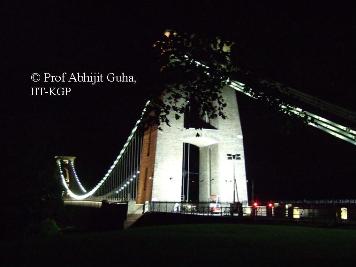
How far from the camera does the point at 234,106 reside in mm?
32000

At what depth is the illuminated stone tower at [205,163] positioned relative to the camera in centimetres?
2991

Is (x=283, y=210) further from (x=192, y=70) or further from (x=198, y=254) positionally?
(x=192, y=70)

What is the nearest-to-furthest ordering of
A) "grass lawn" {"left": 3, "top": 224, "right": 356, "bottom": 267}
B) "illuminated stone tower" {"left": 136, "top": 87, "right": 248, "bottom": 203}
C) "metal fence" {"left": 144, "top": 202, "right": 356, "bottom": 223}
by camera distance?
"grass lawn" {"left": 3, "top": 224, "right": 356, "bottom": 267} → "metal fence" {"left": 144, "top": 202, "right": 356, "bottom": 223} → "illuminated stone tower" {"left": 136, "top": 87, "right": 248, "bottom": 203}

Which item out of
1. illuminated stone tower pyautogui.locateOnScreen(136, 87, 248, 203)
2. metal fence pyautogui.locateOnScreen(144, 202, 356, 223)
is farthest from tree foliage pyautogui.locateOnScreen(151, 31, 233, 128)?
illuminated stone tower pyautogui.locateOnScreen(136, 87, 248, 203)

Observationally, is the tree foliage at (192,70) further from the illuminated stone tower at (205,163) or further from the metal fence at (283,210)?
the illuminated stone tower at (205,163)

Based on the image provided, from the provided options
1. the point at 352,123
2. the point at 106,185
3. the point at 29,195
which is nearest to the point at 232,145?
the point at 352,123

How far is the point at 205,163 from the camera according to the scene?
1271 inches

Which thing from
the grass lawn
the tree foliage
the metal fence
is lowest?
the grass lawn

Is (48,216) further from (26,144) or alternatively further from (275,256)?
(275,256)

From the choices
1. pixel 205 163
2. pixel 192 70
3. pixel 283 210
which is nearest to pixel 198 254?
pixel 192 70

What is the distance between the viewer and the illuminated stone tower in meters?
29.9

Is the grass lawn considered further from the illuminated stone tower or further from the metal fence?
the illuminated stone tower

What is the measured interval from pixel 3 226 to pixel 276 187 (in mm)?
24232

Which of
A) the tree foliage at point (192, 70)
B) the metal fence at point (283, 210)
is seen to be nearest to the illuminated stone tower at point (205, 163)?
the metal fence at point (283, 210)
